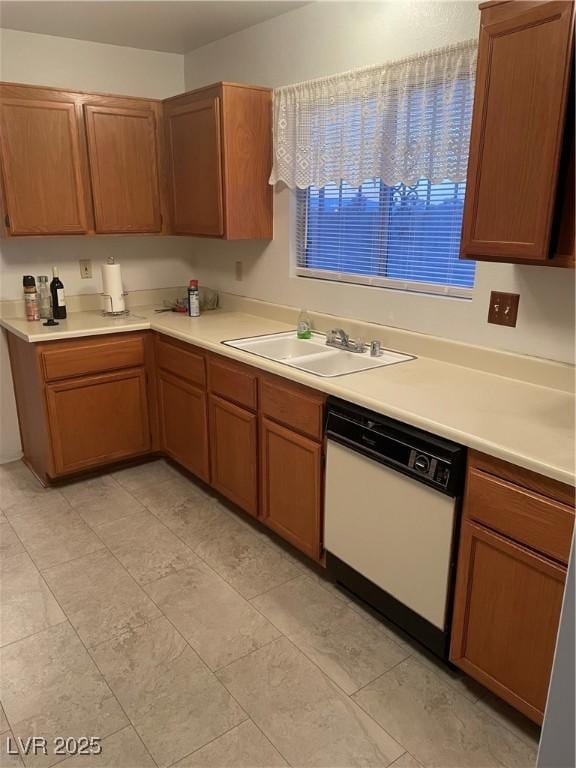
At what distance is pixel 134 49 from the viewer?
342 centimetres

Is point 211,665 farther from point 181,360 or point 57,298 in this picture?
A: point 57,298

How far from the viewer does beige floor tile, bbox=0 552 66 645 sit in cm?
214

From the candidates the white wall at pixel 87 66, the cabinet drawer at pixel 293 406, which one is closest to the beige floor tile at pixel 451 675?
the cabinet drawer at pixel 293 406

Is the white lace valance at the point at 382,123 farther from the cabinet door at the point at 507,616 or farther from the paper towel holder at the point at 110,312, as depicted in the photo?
the cabinet door at the point at 507,616

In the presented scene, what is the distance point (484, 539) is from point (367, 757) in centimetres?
69

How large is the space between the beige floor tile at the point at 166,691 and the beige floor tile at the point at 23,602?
303mm

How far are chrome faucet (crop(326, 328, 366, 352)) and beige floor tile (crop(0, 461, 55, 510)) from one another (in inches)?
69.0

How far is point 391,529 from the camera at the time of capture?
1963 mm

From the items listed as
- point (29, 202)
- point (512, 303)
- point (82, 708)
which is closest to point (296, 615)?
point (82, 708)

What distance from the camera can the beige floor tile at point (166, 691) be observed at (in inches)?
67.0

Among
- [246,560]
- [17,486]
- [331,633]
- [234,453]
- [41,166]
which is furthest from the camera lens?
[17,486]

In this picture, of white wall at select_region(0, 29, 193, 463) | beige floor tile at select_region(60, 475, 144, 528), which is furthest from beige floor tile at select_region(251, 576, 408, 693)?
white wall at select_region(0, 29, 193, 463)

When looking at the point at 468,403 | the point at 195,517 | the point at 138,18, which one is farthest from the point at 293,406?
the point at 138,18

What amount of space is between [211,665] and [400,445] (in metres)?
0.98
